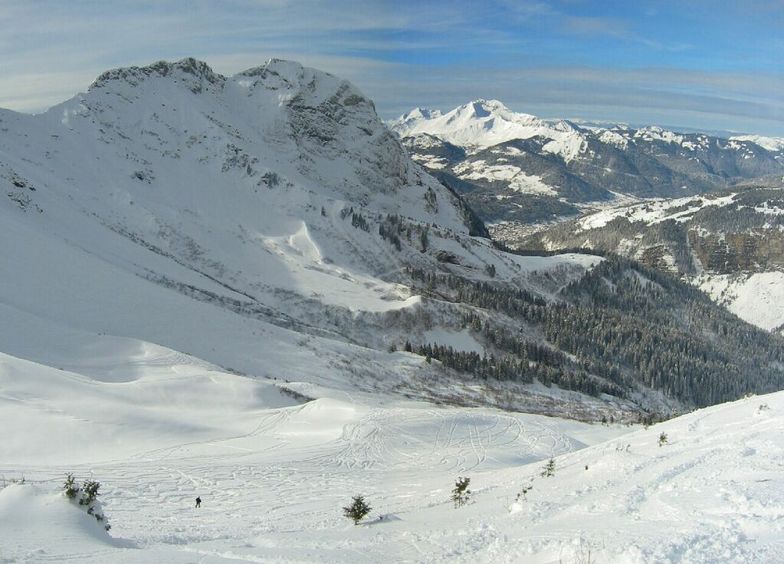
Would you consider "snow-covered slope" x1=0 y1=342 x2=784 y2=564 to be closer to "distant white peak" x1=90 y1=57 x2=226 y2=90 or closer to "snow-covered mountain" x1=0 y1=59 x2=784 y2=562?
"snow-covered mountain" x1=0 y1=59 x2=784 y2=562

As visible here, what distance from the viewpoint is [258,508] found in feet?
76.2

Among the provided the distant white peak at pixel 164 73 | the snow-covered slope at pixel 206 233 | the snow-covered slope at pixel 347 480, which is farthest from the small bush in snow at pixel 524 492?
the distant white peak at pixel 164 73

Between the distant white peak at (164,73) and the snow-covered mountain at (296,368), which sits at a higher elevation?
the distant white peak at (164,73)

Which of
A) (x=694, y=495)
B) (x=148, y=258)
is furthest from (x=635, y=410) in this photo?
(x=694, y=495)

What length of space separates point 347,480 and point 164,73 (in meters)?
177

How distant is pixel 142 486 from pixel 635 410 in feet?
317

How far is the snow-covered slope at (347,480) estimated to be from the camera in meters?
12.1

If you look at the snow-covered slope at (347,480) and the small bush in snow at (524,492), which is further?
the small bush in snow at (524,492)

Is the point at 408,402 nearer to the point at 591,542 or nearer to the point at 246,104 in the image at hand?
the point at 591,542

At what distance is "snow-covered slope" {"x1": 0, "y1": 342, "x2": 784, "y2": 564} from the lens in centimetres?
1214

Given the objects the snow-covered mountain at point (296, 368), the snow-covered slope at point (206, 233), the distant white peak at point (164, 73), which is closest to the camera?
the snow-covered mountain at point (296, 368)

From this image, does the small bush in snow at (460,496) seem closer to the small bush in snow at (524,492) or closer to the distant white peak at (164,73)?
the small bush in snow at (524,492)

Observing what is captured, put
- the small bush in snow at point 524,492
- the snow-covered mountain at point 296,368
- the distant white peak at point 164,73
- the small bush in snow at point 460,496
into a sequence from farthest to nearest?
the distant white peak at point 164,73, the small bush in snow at point 460,496, the small bush in snow at point 524,492, the snow-covered mountain at point 296,368

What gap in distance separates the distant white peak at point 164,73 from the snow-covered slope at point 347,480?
137819 millimetres
